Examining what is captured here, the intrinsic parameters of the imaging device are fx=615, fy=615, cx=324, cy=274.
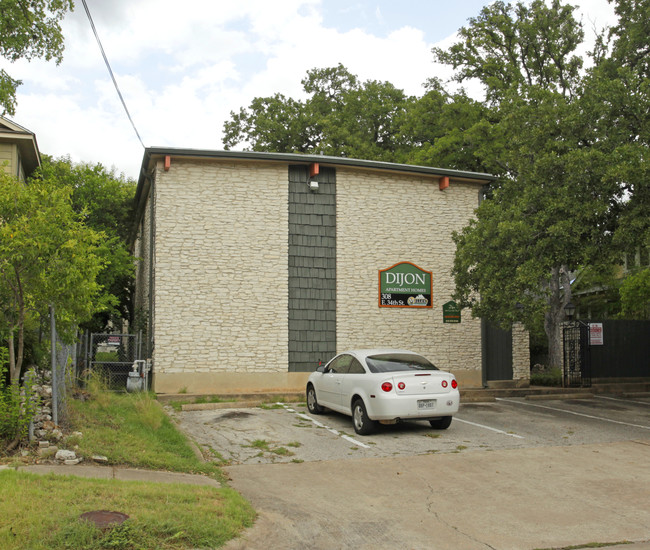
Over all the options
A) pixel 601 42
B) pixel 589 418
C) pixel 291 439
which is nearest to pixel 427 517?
pixel 291 439

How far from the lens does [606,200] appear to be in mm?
14281

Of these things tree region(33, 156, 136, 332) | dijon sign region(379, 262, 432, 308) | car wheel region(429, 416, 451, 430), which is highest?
tree region(33, 156, 136, 332)

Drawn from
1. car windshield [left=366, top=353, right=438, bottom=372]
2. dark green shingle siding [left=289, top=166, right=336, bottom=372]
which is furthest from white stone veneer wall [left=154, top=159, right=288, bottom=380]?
car windshield [left=366, top=353, right=438, bottom=372]

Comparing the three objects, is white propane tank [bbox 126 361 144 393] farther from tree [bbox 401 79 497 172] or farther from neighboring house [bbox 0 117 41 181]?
tree [bbox 401 79 497 172]

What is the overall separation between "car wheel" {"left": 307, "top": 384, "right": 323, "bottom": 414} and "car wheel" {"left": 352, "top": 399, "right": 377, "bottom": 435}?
2.01 meters

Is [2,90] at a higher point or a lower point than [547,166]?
higher

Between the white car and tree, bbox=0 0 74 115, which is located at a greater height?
tree, bbox=0 0 74 115

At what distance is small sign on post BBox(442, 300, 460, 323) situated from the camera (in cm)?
1922

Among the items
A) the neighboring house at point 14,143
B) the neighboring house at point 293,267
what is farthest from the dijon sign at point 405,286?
the neighboring house at point 14,143

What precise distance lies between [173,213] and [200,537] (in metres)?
13.0

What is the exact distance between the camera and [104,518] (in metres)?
5.32

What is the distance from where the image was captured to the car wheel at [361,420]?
35.8ft

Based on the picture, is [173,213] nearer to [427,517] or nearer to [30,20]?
[30,20]

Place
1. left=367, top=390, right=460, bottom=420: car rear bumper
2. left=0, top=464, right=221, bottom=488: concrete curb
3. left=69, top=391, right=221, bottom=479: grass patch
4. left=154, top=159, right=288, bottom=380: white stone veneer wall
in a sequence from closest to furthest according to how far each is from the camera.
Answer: left=0, top=464, right=221, bottom=488: concrete curb, left=69, top=391, right=221, bottom=479: grass patch, left=367, top=390, right=460, bottom=420: car rear bumper, left=154, top=159, right=288, bottom=380: white stone veneer wall
